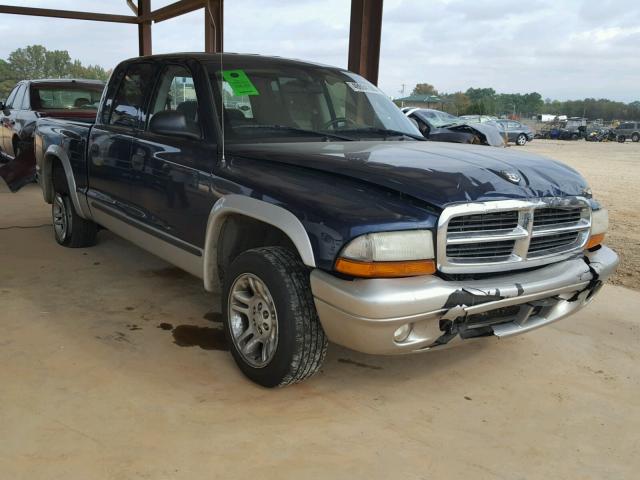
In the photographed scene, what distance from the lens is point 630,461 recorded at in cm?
249

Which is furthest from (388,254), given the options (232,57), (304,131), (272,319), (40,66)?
(40,66)

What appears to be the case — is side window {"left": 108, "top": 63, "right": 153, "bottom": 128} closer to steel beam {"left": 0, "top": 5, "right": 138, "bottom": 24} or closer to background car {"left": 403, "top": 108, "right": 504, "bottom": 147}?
background car {"left": 403, "top": 108, "right": 504, "bottom": 147}

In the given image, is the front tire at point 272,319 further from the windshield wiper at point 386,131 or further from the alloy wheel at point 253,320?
the windshield wiper at point 386,131

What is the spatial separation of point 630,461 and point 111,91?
4.28m

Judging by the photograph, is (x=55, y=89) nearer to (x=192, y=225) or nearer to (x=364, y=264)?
(x=192, y=225)

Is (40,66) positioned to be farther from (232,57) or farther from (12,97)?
(232,57)

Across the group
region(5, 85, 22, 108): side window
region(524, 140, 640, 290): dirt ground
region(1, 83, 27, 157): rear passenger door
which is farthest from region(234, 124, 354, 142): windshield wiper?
region(5, 85, 22, 108): side window

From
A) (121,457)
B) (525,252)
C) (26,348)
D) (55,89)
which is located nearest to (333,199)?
(525,252)

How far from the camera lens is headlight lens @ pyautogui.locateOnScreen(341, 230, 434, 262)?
2.41 metres

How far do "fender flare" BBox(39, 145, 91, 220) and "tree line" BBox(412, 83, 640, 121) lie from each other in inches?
1594

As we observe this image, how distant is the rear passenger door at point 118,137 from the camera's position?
4.11 meters

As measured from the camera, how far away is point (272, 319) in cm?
288

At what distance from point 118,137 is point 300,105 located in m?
1.43

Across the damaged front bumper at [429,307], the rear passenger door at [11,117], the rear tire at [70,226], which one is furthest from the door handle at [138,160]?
the rear passenger door at [11,117]
